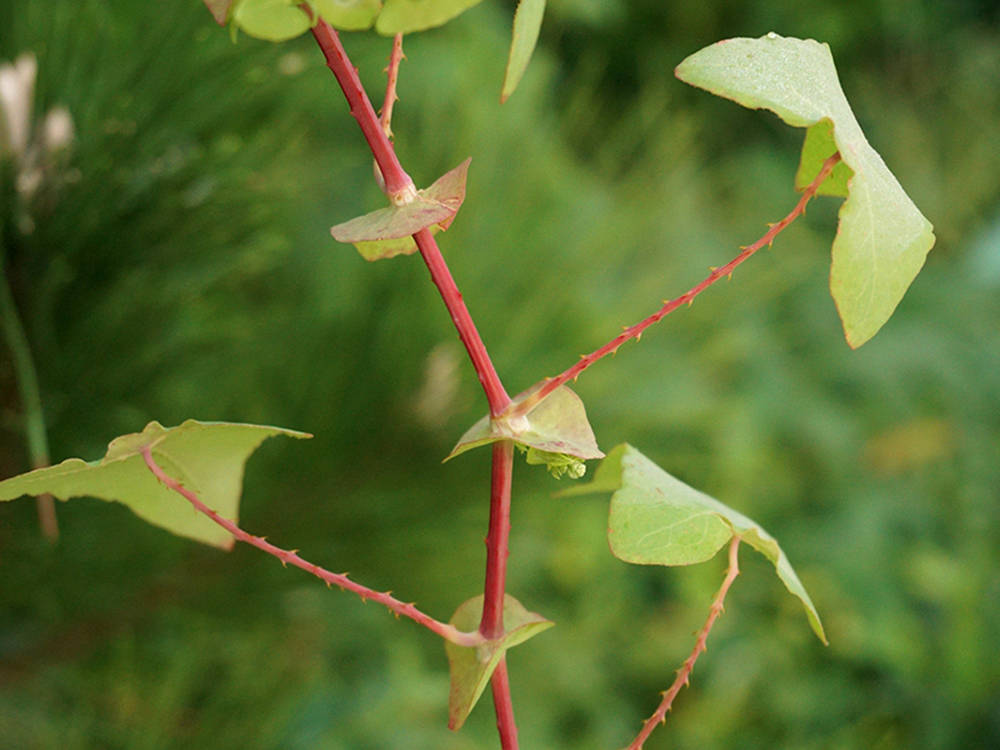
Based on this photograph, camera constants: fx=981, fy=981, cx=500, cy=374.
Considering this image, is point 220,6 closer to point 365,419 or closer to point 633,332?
point 633,332

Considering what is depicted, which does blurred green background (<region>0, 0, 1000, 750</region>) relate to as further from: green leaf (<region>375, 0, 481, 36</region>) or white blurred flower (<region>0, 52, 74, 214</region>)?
green leaf (<region>375, 0, 481, 36</region>)

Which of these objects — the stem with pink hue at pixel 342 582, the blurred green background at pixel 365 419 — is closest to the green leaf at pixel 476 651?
the stem with pink hue at pixel 342 582

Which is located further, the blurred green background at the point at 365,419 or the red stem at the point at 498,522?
the blurred green background at the point at 365,419

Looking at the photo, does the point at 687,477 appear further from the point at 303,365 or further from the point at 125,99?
the point at 125,99

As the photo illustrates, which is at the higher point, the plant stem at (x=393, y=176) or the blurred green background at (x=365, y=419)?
the plant stem at (x=393, y=176)

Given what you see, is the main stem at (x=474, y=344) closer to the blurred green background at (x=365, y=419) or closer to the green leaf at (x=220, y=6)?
the green leaf at (x=220, y=6)

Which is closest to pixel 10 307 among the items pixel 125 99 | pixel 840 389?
pixel 125 99
